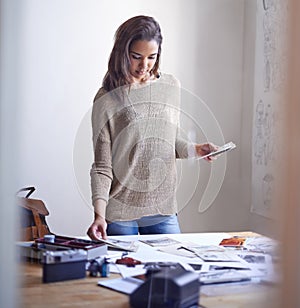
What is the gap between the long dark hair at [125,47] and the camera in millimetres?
1488

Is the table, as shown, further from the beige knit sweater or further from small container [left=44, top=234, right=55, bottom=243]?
the beige knit sweater

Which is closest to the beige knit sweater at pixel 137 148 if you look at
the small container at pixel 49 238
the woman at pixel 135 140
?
the woman at pixel 135 140

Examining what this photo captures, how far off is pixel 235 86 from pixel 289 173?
2.41 feet

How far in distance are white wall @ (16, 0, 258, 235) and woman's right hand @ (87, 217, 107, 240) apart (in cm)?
2

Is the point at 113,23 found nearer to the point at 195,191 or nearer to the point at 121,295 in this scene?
the point at 195,191

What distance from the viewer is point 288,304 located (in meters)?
0.90

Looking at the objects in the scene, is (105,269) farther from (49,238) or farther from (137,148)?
(137,148)

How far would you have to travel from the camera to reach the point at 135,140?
4.91ft

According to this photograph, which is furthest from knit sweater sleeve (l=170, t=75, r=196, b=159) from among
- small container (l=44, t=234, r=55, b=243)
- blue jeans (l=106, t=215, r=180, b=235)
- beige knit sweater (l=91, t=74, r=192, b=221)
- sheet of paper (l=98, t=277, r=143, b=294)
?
sheet of paper (l=98, t=277, r=143, b=294)

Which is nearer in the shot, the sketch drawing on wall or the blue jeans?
the sketch drawing on wall

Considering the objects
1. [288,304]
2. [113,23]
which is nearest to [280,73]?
[288,304]

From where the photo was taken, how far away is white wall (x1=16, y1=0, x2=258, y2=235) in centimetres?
140

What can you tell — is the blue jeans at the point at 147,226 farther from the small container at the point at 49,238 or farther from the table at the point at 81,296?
the table at the point at 81,296

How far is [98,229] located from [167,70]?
0.47 m
